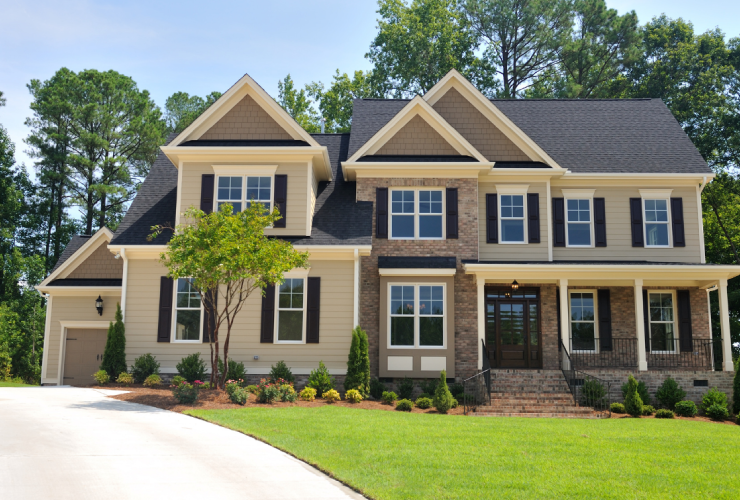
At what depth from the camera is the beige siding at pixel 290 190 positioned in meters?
19.7

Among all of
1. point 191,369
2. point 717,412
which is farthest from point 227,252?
point 717,412

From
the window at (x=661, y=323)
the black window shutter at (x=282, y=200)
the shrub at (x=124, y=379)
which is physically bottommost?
the shrub at (x=124, y=379)

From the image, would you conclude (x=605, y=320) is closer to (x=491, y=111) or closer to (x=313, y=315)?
(x=491, y=111)

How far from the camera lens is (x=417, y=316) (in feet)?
63.5

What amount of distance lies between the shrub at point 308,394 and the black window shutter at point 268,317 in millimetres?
2384

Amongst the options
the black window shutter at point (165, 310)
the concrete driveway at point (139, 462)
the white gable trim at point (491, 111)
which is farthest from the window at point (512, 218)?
the concrete driveway at point (139, 462)

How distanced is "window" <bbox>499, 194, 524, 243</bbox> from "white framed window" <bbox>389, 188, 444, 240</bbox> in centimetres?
215

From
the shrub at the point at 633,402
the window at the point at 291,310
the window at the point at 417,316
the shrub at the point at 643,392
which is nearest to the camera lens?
the shrub at the point at 633,402

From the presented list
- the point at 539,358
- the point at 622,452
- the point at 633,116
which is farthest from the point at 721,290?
the point at 622,452

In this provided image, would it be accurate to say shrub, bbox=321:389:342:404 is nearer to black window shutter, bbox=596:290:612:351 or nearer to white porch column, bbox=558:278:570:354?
white porch column, bbox=558:278:570:354

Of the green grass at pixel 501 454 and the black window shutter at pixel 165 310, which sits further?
the black window shutter at pixel 165 310

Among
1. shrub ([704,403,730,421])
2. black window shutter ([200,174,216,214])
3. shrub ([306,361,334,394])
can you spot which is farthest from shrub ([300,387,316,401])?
shrub ([704,403,730,421])

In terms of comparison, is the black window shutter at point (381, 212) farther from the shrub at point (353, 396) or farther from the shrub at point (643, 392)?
the shrub at point (643, 392)

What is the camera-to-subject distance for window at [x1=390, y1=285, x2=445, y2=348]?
759 inches
